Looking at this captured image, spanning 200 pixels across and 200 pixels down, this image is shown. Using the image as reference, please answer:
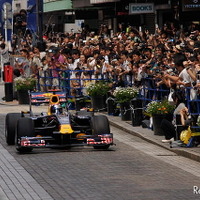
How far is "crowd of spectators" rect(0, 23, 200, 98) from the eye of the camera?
20.7 m

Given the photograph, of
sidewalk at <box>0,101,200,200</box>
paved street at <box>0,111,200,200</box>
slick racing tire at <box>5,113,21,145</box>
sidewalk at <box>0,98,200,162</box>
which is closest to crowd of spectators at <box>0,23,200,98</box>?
sidewalk at <box>0,98,200,162</box>

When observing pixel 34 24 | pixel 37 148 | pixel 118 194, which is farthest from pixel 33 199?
pixel 34 24

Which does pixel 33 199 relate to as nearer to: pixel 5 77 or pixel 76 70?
pixel 76 70

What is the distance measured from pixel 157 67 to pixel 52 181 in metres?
9.02

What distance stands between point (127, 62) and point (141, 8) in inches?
518

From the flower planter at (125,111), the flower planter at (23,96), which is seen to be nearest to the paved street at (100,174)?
the flower planter at (125,111)

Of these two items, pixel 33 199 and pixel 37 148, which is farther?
pixel 37 148

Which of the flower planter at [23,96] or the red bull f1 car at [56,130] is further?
the flower planter at [23,96]

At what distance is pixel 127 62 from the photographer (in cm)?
2672

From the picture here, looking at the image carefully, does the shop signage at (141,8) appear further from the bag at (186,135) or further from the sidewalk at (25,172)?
the bag at (186,135)

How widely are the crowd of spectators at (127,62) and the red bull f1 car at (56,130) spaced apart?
2.04 m

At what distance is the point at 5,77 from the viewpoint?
112 feet

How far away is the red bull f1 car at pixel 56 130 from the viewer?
18.9 meters

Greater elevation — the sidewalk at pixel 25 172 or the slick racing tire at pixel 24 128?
the slick racing tire at pixel 24 128
